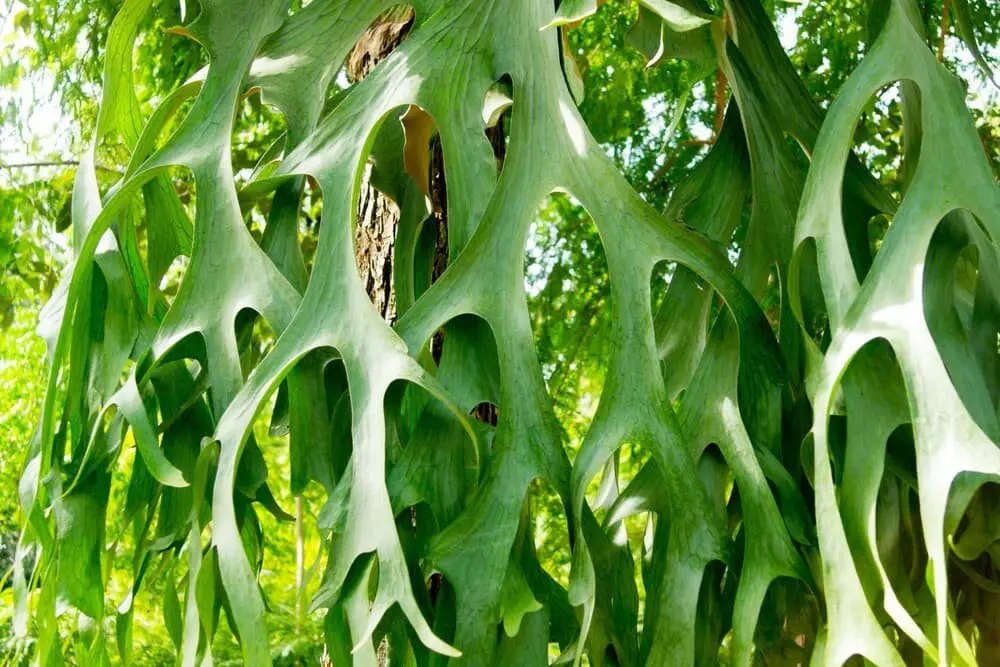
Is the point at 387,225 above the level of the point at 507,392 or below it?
above

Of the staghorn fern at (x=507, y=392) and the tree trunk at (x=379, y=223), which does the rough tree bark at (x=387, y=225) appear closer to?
the tree trunk at (x=379, y=223)

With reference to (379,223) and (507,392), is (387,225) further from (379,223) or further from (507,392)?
(507,392)

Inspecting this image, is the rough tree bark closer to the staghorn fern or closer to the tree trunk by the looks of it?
the tree trunk

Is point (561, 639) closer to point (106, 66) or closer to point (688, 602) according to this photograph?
point (688, 602)

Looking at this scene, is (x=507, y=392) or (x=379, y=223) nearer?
(x=507, y=392)

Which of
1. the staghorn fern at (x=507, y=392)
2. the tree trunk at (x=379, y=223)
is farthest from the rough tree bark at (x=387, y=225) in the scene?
the staghorn fern at (x=507, y=392)

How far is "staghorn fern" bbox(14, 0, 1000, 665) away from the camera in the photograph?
3.54ft

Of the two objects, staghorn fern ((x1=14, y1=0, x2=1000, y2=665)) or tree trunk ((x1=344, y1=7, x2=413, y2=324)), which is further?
tree trunk ((x1=344, y1=7, x2=413, y2=324))

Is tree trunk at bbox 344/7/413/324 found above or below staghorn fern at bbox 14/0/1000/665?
above

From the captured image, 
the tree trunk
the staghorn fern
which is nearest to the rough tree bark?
the tree trunk

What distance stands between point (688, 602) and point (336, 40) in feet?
2.38

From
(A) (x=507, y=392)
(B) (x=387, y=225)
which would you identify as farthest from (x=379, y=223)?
(A) (x=507, y=392)

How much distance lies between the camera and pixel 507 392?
116 cm

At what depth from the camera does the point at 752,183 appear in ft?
4.98
